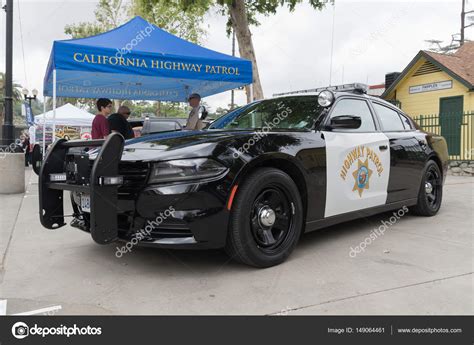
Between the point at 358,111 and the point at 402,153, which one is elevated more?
the point at 358,111

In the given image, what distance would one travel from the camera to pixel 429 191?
5.48 metres

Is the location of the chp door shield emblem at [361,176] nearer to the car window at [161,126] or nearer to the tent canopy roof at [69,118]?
the car window at [161,126]

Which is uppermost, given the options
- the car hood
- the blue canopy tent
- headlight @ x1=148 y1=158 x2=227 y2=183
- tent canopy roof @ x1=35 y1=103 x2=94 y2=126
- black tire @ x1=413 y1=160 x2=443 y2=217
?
the blue canopy tent

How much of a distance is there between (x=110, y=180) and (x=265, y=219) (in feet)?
4.00

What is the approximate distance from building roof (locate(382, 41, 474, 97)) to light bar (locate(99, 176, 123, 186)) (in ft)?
46.4

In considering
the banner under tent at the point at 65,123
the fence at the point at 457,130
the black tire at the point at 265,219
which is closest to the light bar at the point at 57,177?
the black tire at the point at 265,219

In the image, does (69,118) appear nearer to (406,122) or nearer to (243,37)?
(243,37)

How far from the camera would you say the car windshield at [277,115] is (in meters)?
4.02

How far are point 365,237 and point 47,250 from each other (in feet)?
10.8

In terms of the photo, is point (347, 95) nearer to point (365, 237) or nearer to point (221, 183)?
point (365, 237)

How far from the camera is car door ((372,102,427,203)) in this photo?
465cm

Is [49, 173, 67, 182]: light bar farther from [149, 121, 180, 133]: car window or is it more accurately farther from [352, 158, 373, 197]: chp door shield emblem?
[149, 121, 180, 133]: car window

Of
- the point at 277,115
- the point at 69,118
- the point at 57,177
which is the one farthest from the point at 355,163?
the point at 69,118

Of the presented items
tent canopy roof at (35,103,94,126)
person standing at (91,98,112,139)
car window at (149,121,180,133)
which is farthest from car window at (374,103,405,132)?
tent canopy roof at (35,103,94,126)
